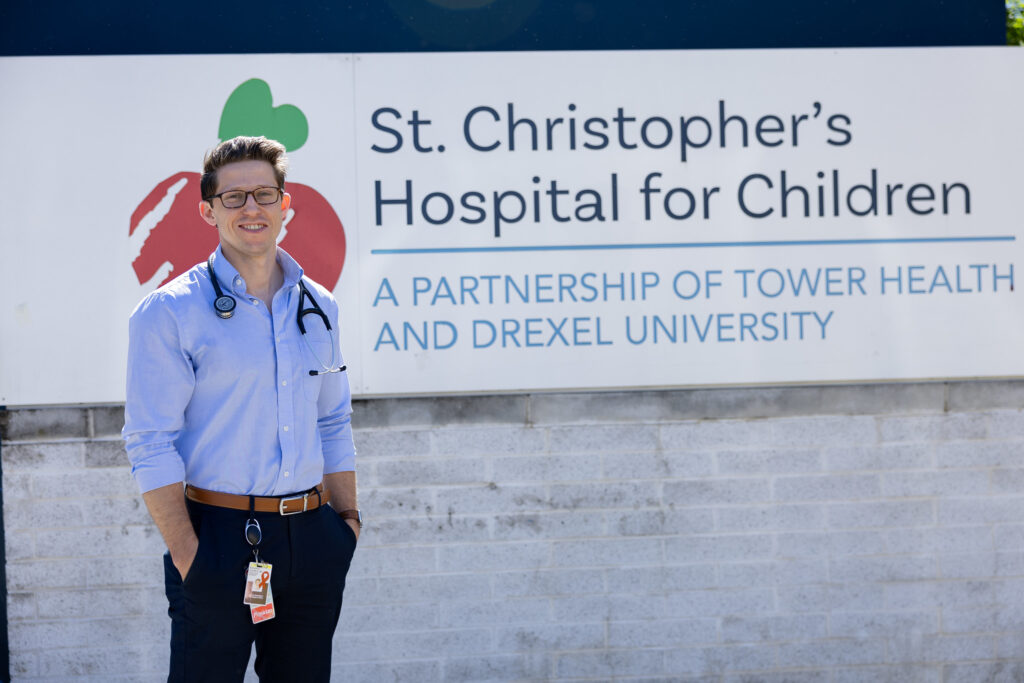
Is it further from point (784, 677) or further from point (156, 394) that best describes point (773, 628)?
point (156, 394)

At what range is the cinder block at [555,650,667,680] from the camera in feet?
12.1

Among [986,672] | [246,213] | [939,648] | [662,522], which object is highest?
[246,213]

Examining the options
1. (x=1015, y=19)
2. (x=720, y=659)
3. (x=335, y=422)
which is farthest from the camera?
(x=1015, y=19)

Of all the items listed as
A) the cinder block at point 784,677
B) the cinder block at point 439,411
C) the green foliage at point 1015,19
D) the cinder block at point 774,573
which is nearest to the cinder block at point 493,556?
the cinder block at point 439,411

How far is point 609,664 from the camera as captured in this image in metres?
3.71

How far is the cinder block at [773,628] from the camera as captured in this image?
3.74m

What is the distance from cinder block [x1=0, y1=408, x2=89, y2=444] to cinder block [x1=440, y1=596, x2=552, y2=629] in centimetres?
152

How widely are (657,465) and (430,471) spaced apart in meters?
0.88

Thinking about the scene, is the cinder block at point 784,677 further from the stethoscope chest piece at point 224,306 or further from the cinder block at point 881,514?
the stethoscope chest piece at point 224,306

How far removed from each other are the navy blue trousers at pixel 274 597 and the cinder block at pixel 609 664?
1577 millimetres

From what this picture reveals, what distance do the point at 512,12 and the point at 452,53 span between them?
334 mm

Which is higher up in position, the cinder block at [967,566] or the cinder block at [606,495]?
the cinder block at [606,495]

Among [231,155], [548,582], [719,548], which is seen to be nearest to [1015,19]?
[719,548]

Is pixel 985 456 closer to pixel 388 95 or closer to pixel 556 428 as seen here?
pixel 556 428
